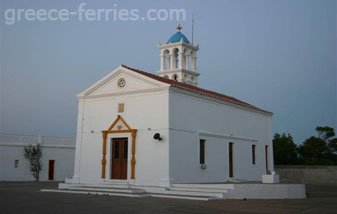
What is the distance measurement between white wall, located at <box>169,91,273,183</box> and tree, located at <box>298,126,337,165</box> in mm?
17619

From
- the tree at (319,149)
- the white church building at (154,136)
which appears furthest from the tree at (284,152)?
the white church building at (154,136)

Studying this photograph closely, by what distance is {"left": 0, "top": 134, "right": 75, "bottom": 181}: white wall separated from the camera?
2908cm

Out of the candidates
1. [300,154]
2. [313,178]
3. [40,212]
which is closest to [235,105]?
[313,178]

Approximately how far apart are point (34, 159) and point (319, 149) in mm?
29295

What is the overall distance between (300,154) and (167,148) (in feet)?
94.9

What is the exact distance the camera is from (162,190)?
16.2 meters

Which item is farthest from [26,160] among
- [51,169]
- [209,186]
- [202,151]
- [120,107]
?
[209,186]

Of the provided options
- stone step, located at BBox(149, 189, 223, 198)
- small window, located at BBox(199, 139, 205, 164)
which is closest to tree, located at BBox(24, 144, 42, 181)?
small window, located at BBox(199, 139, 205, 164)

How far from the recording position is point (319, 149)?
40188 mm

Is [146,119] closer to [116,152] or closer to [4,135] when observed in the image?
[116,152]

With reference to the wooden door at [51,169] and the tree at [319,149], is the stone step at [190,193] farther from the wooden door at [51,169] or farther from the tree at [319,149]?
the tree at [319,149]

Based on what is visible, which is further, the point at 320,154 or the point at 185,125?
the point at 320,154

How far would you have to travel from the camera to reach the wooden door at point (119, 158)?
18.5m

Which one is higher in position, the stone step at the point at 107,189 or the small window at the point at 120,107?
the small window at the point at 120,107
